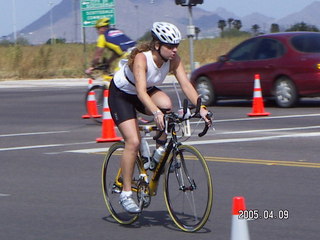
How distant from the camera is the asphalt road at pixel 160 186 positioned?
765cm

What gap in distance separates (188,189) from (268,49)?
1276cm

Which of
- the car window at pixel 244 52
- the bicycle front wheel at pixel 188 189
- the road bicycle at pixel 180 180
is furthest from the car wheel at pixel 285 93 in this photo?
the bicycle front wheel at pixel 188 189

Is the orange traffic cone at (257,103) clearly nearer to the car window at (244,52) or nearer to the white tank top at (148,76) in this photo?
the car window at (244,52)

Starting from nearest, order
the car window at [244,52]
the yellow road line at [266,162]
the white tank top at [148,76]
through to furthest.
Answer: the white tank top at [148,76] → the yellow road line at [266,162] → the car window at [244,52]

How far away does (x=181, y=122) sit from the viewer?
7.32 meters

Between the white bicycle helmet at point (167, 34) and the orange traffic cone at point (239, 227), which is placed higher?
the white bicycle helmet at point (167, 34)

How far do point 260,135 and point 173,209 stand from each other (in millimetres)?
7209

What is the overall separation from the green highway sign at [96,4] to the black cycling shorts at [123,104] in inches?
1448

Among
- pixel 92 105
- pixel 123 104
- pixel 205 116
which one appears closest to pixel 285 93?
pixel 92 105

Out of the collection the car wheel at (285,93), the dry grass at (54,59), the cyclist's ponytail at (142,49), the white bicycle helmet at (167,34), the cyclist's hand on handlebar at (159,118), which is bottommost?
the dry grass at (54,59)

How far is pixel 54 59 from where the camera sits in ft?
162

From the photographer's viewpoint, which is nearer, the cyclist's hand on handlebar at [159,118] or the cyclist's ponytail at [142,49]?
the cyclist's hand on handlebar at [159,118]

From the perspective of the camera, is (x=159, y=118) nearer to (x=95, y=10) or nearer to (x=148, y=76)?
(x=148, y=76)

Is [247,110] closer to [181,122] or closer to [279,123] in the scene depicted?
[279,123]
